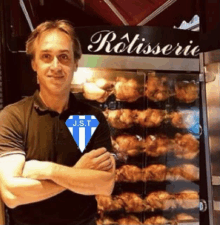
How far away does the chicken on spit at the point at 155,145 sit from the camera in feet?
8.94

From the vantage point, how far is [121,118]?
2.71m

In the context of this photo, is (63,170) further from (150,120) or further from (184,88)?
(184,88)

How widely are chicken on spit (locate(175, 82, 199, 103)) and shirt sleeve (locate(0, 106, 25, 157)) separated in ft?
3.53

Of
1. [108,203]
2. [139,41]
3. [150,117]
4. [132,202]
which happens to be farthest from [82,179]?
[139,41]

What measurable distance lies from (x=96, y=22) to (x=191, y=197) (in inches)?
51.7

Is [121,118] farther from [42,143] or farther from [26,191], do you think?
[26,191]

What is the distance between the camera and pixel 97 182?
241 centimetres

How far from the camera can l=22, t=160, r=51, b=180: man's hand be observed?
2305 millimetres

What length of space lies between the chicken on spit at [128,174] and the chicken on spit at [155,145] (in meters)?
0.14

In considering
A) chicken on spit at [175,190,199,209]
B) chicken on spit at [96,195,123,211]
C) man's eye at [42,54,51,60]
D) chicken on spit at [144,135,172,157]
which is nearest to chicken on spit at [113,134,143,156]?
chicken on spit at [144,135,172,157]

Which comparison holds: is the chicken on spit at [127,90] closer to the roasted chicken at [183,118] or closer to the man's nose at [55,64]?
the roasted chicken at [183,118]

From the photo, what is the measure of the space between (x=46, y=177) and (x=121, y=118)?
0.66 metres

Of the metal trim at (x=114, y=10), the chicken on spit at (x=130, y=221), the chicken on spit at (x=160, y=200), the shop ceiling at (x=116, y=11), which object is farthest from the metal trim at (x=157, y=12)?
the chicken on spit at (x=130, y=221)

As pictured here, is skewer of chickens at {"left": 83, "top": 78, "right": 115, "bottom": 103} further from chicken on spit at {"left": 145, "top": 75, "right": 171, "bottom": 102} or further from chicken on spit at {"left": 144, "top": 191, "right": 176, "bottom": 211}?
chicken on spit at {"left": 144, "top": 191, "right": 176, "bottom": 211}
